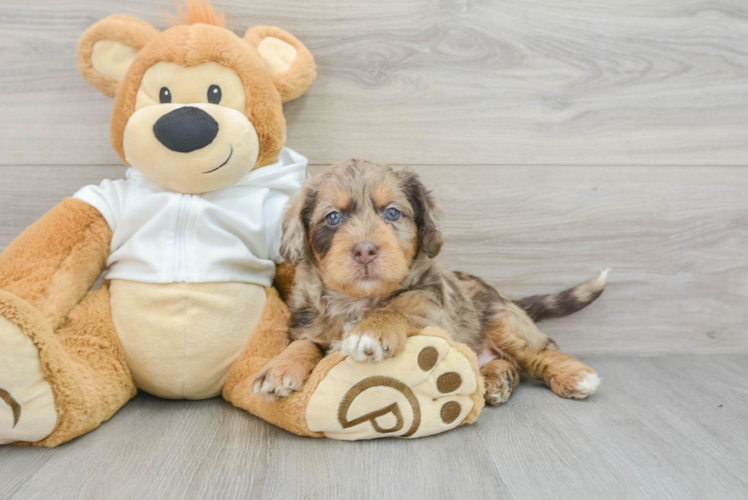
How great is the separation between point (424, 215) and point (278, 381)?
733 millimetres

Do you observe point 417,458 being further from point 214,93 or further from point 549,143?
point 549,143

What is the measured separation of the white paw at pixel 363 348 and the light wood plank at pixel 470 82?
42.1 inches

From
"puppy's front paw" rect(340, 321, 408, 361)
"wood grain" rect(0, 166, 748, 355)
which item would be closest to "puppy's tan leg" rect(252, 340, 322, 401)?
"puppy's front paw" rect(340, 321, 408, 361)

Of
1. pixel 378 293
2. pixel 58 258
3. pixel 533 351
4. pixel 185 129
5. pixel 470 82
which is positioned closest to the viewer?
pixel 378 293

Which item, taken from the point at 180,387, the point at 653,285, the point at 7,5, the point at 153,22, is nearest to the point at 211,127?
the point at 153,22

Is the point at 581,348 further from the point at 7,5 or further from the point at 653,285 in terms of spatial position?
the point at 7,5

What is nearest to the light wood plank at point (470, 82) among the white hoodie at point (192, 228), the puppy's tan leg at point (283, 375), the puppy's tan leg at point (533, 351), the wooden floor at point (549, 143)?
the wooden floor at point (549, 143)

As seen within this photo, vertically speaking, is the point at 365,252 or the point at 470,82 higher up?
the point at 470,82

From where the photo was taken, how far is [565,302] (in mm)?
2346

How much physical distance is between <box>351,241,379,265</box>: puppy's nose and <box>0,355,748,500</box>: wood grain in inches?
22.8

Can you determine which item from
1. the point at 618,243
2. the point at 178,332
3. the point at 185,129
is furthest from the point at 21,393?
the point at 618,243

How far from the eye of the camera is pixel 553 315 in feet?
7.80

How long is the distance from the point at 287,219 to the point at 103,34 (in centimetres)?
99

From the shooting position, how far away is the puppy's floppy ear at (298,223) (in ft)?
5.66
